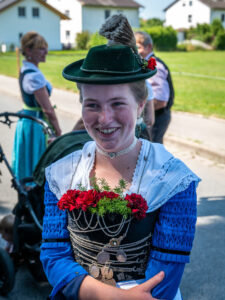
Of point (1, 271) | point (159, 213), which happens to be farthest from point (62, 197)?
point (1, 271)

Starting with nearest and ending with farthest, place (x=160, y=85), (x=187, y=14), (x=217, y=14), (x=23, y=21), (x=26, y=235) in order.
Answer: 1. (x=26, y=235)
2. (x=160, y=85)
3. (x=23, y=21)
4. (x=217, y=14)
5. (x=187, y=14)

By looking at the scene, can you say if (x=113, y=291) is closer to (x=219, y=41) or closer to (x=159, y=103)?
(x=159, y=103)

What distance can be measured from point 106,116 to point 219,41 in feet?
179

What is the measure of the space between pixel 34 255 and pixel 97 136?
2.10 m

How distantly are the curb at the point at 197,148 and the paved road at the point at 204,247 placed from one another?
137mm

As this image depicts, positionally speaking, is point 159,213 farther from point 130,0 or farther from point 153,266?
point 130,0

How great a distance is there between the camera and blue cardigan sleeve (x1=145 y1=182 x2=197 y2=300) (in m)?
1.47

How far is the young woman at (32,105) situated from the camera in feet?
13.9

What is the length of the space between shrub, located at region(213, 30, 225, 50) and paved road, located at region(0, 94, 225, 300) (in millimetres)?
48986

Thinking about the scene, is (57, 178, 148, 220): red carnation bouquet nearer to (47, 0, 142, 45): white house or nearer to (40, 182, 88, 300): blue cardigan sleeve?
(40, 182, 88, 300): blue cardigan sleeve

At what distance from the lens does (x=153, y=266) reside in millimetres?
1484

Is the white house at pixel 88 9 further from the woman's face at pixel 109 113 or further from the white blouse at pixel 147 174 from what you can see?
the woman's face at pixel 109 113

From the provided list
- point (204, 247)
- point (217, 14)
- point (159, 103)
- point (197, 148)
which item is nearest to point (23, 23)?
point (217, 14)

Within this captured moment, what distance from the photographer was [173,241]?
147 centimetres
